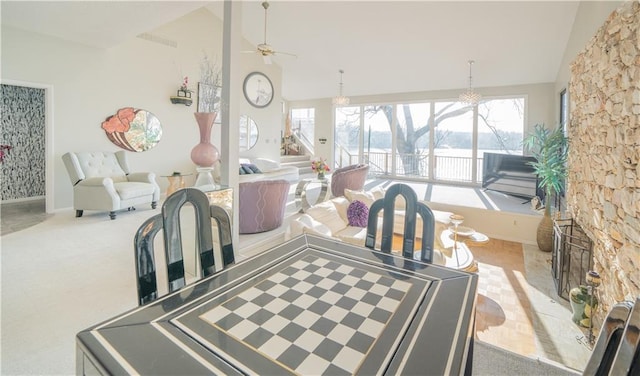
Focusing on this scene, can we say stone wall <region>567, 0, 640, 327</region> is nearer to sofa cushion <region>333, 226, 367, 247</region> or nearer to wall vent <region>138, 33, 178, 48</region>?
sofa cushion <region>333, 226, 367, 247</region>

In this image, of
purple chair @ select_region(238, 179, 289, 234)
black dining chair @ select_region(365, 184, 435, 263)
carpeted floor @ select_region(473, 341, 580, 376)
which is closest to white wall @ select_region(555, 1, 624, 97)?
black dining chair @ select_region(365, 184, 435, 263)

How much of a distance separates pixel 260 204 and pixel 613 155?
10.7 feet

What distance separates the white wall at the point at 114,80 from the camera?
4.71 meters

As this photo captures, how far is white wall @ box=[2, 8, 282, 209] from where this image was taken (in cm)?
471

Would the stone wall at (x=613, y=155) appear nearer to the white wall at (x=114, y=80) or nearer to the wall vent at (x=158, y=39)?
the white wall at (x=114, y=80)

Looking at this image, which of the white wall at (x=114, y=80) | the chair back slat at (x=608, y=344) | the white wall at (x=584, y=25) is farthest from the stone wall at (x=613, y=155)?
the white wall at (x=114, y=80)

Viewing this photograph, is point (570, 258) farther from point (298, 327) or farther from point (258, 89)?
point (258, 89)

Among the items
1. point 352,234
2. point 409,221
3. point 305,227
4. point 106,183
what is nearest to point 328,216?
point 352,234

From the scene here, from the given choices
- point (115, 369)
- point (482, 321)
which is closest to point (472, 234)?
point (482, 321)

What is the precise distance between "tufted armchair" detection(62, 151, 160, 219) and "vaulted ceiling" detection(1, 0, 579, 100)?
1891mm

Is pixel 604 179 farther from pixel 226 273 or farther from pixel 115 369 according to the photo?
pixel 115 369

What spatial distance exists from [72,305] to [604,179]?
4193 mm

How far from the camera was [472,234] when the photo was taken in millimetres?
3676

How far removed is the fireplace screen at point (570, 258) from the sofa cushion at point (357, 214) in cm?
207
